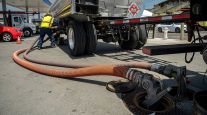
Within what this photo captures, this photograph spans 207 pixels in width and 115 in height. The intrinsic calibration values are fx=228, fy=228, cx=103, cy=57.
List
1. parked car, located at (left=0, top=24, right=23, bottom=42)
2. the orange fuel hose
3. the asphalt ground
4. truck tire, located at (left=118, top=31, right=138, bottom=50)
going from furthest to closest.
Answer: parked car, located at (left=0, top=24, right=23, bottom=42), truck tire, located at (left=118, top=31, right=138, bottom=50), the orange fuel hose, the asphalt ground

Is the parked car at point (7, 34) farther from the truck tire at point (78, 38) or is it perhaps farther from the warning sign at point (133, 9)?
the warning sign at point (133, 9)

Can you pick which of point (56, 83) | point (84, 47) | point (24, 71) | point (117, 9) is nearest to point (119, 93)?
point (56, 83)

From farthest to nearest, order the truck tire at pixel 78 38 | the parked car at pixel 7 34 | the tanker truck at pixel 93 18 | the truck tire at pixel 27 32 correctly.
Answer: the truck tire at pixel 27 32, the parked car at pixel 7 34, the truck tire at pixel 78 38, the tanker truck at pixel 93 18

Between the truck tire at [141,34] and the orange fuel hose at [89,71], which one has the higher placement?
the truck tire at [141,34]

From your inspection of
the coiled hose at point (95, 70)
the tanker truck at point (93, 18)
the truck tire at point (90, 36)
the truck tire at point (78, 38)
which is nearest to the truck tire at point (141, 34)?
the tanker truck at point (93, 18)

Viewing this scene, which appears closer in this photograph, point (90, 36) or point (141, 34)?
point (90, 36)

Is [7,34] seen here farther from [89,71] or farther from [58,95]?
[58,95]

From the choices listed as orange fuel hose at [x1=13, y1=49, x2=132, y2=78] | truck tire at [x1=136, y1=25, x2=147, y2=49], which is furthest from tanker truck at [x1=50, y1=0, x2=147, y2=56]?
orange fuel hose at [x1=13, y1=49, x2=132, y2=78]

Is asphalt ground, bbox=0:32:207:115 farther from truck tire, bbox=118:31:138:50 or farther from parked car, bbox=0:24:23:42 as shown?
parked car, bbox=0:24:23:42

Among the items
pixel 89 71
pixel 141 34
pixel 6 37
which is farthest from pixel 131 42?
pixel 6 37

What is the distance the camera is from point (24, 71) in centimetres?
574

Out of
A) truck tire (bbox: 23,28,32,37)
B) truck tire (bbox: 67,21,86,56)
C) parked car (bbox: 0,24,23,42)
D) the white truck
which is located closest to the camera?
truck tire (bbox: 67,21,86,56)

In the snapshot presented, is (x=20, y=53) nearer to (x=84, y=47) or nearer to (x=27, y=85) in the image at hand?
(x=84, y=47)

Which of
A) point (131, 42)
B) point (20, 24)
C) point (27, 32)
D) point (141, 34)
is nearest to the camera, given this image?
point (141, 34)
